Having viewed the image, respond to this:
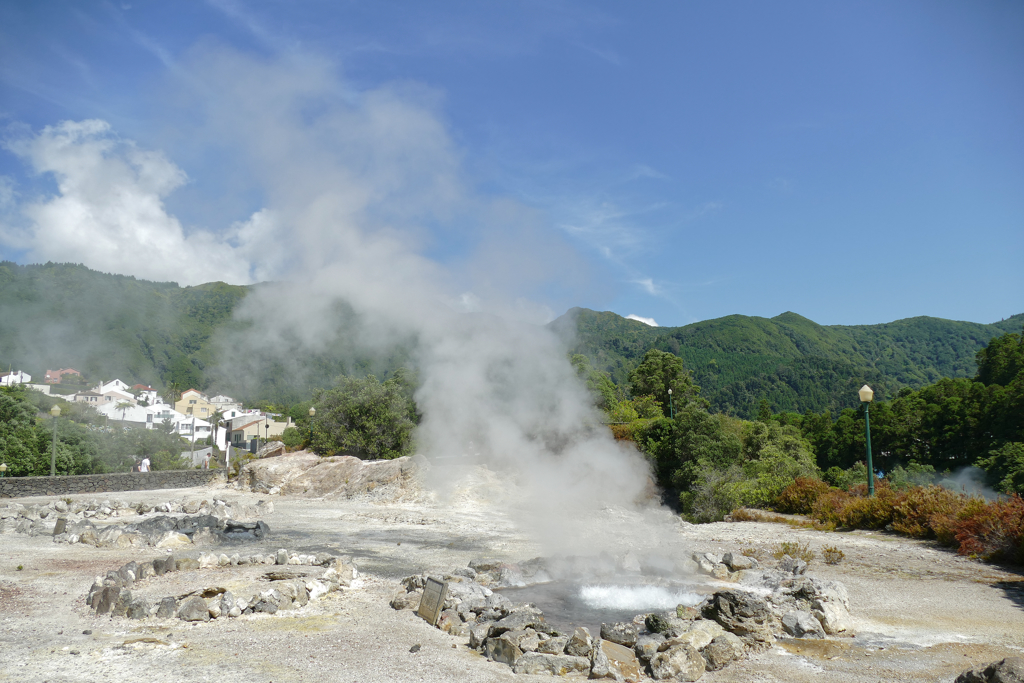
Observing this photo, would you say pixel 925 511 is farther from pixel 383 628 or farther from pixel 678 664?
pixel 383 628

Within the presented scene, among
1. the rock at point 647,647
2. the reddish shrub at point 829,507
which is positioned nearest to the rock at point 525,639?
the rock at point 647,647

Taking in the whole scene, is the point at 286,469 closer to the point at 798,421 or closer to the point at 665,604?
the point at 665,604

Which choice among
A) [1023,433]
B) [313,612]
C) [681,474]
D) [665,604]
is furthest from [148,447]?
[1023,433]

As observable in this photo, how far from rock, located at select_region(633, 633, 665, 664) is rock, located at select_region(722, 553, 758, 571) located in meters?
5.11

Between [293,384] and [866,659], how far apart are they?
15272 centimetres

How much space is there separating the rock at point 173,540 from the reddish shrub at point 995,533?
19.0 m

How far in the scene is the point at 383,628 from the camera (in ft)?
28.1

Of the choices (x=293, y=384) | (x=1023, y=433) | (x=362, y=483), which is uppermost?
(x=293, y=384)

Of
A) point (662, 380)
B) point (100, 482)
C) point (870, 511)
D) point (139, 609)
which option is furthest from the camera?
point (662, 380)

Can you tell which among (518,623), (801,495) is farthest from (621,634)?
(801,495)

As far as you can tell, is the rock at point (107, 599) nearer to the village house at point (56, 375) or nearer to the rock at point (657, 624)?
the rock at point (657, 624)

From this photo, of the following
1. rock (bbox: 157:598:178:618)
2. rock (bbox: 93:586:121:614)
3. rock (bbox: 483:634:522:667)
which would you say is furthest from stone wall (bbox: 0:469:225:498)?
rock (bbox: 483:634:522:667)

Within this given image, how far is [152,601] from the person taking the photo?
9.43 metres

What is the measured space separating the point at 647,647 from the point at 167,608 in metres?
6.87
